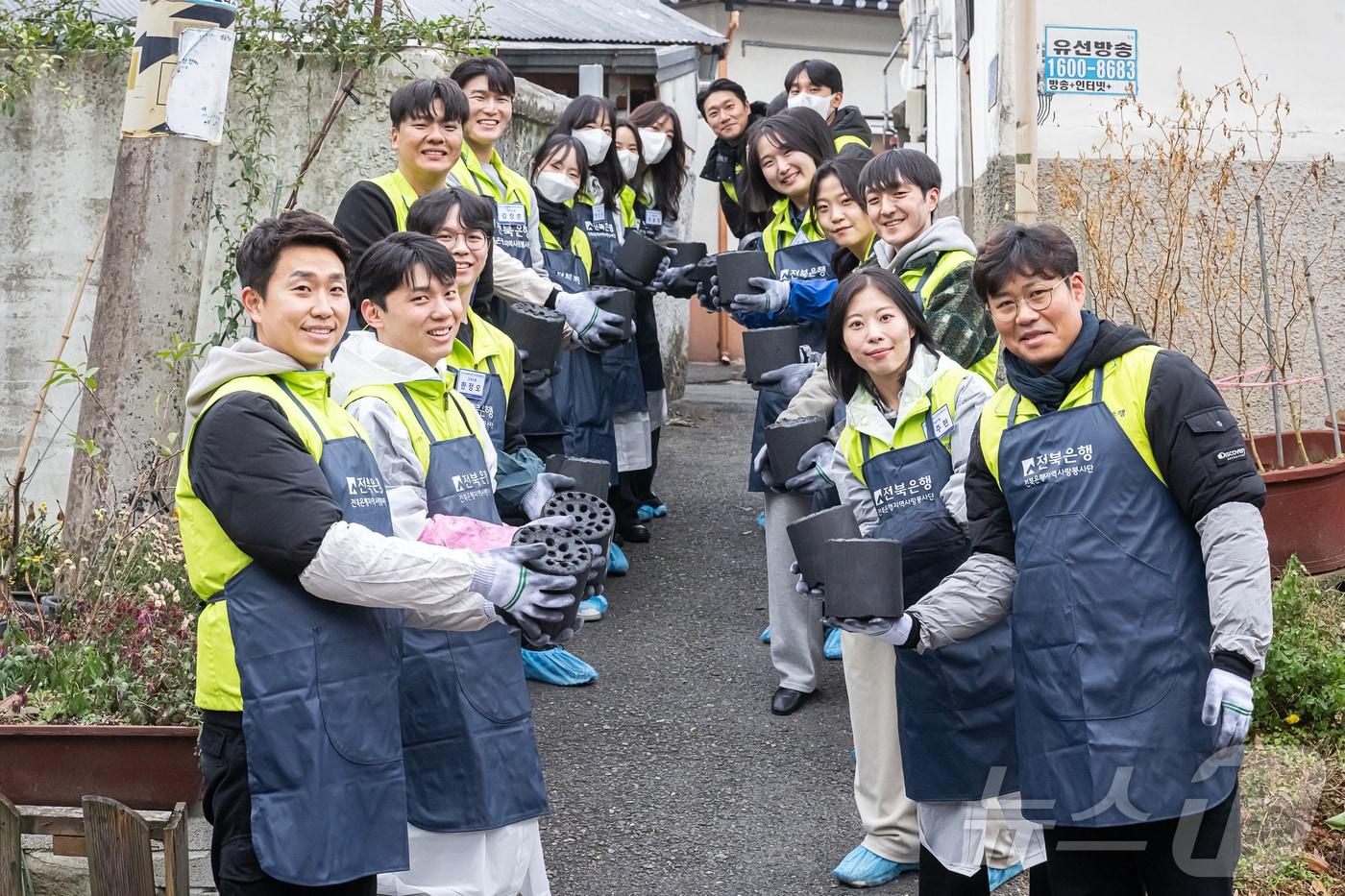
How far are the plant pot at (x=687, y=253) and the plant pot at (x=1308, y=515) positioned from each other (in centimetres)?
274

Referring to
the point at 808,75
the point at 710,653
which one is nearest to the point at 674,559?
the point at 710,653

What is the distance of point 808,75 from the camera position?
281 inches

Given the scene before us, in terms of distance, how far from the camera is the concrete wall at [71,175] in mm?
6559

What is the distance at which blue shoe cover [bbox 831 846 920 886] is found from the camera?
160 inches

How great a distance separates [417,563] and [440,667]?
1.65 ft

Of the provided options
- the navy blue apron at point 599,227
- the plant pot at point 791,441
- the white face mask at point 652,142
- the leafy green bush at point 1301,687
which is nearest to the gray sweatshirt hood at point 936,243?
the plant pot at point 791,441

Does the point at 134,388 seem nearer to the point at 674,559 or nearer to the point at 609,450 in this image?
the point at 609,450

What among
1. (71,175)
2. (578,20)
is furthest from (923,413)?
(578,20)

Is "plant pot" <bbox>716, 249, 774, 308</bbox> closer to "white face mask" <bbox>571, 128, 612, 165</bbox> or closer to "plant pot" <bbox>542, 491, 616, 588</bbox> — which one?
"white face mask" <bbox>571, 128, 612, 165</bbox>

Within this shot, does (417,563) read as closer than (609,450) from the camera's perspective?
Yes

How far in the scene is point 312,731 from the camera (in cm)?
272

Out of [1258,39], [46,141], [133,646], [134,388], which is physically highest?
[1258,39]

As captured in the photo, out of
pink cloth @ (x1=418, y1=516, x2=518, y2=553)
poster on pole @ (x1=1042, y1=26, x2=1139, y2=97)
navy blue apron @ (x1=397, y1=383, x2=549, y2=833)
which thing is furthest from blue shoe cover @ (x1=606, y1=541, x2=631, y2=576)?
pink cloth @ (x1=418, y1=516, x2=518, y2=553)

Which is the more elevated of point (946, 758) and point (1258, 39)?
point (1258, 39)
